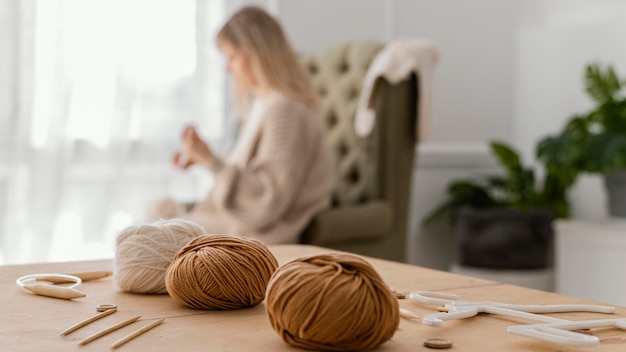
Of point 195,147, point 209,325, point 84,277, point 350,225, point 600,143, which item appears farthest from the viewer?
point 600,143

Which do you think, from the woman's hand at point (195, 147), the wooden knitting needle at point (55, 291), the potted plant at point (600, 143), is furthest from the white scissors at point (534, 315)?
the potted plant at point (600, 143)

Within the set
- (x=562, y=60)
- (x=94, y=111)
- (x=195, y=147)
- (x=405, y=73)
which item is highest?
(x=562, y=60)

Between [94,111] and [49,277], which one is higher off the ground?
[94,111]

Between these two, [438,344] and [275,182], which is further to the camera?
[275,182]

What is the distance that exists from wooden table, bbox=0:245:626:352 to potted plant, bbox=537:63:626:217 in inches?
72.3

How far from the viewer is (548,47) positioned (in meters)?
3.59

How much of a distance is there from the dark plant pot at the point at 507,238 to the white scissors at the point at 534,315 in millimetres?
2274

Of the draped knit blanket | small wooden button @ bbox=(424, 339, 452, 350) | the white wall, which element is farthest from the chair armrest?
small wooden button @ bbox=(424, 339, 452, 350)

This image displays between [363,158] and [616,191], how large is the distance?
33.2 inches

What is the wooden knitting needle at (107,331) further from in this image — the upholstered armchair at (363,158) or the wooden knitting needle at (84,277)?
the upholstered armchair at (363,158)

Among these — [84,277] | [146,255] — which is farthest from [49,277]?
[146,255]

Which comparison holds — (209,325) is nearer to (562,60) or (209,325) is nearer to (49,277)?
(49,277)

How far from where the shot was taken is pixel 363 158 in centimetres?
280

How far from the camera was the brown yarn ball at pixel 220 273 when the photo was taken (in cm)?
85
